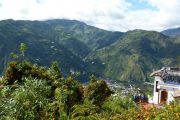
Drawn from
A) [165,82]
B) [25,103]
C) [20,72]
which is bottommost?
[165,82]

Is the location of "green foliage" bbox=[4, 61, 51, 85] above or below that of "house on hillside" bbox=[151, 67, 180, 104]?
above

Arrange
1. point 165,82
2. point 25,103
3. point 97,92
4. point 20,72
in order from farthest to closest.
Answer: point 165,82
point 97,92
point 20,72
point 25,103

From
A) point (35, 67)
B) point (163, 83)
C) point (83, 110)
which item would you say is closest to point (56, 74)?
point (35, 67)

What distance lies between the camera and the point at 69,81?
27062mm

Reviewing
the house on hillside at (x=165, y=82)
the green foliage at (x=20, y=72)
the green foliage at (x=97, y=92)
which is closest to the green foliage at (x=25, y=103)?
the green foliage at (x=20, y=72)

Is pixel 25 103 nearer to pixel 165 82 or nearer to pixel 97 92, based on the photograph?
pixel 97 92

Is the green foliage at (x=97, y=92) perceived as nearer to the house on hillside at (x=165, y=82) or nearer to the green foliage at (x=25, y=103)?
the green foliage at (x=25, y=103)

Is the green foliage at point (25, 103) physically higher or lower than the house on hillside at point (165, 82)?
higher

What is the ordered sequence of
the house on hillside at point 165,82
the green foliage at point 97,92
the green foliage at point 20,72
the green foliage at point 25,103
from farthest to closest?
the house on hillside at point 165,82 < the green foliage at point 97,92 < the green foliage at point 20,72 < the green foliage at point 25,103

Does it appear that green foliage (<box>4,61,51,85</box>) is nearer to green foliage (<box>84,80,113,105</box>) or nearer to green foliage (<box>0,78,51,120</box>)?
green foliage (<box>84,80,113,105</box>)

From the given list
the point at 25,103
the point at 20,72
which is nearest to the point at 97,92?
the point at 20,72

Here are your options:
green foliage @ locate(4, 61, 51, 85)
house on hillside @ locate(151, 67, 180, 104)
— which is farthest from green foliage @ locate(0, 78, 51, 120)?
house on hillside @ locate(151, 67, 180, 104)

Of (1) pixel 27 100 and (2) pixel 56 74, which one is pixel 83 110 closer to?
(1) pixel 27 100

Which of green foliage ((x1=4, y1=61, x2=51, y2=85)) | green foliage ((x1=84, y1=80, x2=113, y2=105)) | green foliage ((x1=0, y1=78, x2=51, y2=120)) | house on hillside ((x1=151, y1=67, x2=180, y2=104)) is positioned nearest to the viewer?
green foliage ((x1=0, y1=78, x2=51, y2=120))
